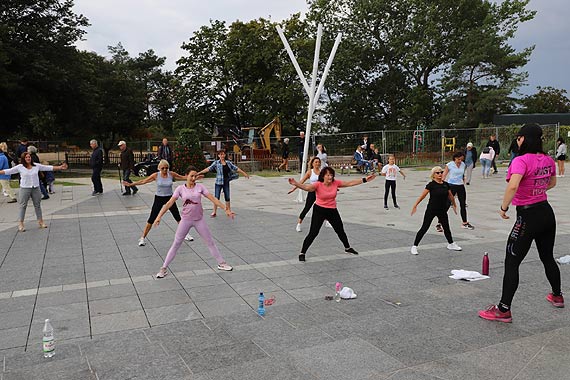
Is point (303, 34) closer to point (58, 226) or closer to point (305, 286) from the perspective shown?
point (58, 226)

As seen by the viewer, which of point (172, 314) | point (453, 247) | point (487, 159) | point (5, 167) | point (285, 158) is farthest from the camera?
point (285, 158)

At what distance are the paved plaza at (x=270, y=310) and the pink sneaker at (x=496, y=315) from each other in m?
0.10

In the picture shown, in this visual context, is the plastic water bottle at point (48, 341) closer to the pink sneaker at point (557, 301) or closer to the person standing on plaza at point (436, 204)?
the pink sneaker at point (557, 301)

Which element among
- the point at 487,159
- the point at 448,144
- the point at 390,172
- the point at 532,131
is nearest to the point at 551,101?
the point at 448,144

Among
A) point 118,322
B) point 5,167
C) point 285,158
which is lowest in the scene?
point 118,322

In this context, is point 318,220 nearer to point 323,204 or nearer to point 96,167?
point 323,204

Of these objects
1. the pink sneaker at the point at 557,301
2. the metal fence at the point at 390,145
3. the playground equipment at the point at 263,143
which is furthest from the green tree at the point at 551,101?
the pink sneaker at the point at 557,301

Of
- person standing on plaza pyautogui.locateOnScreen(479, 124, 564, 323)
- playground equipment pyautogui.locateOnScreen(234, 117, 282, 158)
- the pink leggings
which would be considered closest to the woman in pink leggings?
the pink leggings

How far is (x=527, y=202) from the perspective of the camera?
15.7 feet

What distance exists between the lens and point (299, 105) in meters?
38.1

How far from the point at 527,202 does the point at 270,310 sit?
2.98m

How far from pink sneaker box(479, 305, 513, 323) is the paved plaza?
97 mm

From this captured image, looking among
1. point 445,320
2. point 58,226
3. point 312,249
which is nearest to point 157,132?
point 58,226

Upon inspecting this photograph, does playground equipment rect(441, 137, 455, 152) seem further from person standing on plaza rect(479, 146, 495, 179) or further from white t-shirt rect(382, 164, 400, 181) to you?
white t-shirt rect(382, 164, 400, 181)
